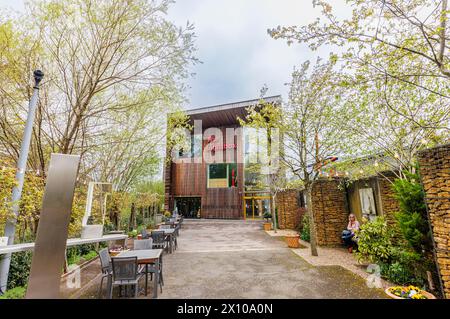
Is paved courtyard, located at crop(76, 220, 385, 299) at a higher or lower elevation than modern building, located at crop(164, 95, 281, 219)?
lower

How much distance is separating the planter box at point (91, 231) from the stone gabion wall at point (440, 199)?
6930 mm

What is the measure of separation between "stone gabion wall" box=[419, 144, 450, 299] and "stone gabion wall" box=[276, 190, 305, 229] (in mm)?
10051

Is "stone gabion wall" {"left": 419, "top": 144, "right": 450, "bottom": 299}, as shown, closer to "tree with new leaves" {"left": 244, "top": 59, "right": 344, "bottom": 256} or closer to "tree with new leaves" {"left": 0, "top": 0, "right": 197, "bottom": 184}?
"tree with new leaves" {"left": 244, "top": 59, "right": 344, "bottom": 256}

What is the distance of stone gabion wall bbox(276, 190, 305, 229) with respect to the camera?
546 inches

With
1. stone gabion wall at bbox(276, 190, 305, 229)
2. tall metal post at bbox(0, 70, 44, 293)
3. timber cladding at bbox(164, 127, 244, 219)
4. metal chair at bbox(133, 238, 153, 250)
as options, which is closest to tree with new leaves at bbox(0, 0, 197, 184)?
tall metal post at bbox(0, 70, 44, 293)

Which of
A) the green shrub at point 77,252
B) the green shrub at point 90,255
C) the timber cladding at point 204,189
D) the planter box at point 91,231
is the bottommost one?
the green shrub at point 90,255

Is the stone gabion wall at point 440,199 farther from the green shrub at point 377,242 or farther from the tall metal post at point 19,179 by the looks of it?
the tall metal post at point 19,179

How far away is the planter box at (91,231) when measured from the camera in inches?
195

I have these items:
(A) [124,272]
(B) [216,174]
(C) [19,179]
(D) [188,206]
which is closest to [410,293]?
(A) [124,272]

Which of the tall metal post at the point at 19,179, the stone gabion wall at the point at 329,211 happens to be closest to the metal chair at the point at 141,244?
the tall metal post at the point at 19,179

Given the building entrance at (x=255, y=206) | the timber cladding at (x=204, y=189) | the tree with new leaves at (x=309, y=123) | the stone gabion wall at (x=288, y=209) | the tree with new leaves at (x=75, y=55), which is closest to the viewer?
the tree with new leaves at (x=75, y=55)

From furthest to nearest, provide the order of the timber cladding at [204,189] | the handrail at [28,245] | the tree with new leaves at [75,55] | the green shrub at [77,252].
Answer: the timber cladding at [204,189]
the green shrub at [77,252]
the tree with new leaves at [75,55]
the handrail at [28,245]

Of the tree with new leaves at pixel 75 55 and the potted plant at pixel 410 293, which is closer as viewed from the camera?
the potted plant at pixel 410 293

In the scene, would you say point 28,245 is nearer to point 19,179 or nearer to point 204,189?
Result: point 19,179
